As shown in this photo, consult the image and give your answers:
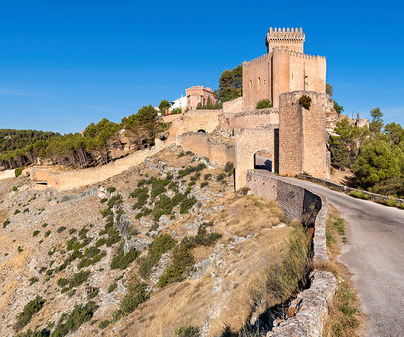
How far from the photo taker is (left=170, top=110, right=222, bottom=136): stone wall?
41375 millimetres

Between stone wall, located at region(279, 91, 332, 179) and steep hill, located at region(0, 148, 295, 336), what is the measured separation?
12.4 feet

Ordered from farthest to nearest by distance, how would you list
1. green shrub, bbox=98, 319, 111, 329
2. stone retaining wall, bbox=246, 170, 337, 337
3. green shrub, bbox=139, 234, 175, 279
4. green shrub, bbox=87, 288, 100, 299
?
green shrub, bbox=87, 288, 100, 299, green shrub, bbox=139, 234, 175, 279, green shrub, bbox=98, 319, 111, 329, stone retaining wall, bbox=246, 170, 337, 337

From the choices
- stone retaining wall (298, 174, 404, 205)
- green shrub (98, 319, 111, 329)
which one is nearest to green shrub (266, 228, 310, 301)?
stone retaining wall (298, 174, 404, 205)

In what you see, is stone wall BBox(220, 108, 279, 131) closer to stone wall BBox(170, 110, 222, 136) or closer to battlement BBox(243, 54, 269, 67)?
stone wall BBox(170, 110, 222, 136)

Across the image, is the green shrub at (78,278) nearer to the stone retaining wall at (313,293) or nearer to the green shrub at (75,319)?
the green shrub at (75,319)

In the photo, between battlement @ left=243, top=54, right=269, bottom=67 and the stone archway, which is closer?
the stone archway

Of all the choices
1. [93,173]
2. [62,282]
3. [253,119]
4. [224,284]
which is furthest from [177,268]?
[253,119]

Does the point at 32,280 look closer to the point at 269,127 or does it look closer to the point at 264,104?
the point at 269,127

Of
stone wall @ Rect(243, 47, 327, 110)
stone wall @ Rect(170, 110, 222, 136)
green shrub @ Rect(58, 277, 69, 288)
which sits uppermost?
stone wall @ Rect(243, 47, 327, 110)

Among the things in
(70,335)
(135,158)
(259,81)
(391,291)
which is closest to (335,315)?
(391,291)

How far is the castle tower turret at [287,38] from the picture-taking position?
127 feet

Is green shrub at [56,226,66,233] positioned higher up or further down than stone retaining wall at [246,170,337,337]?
further down

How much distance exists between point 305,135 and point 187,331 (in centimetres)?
1263

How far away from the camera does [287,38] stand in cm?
3903
